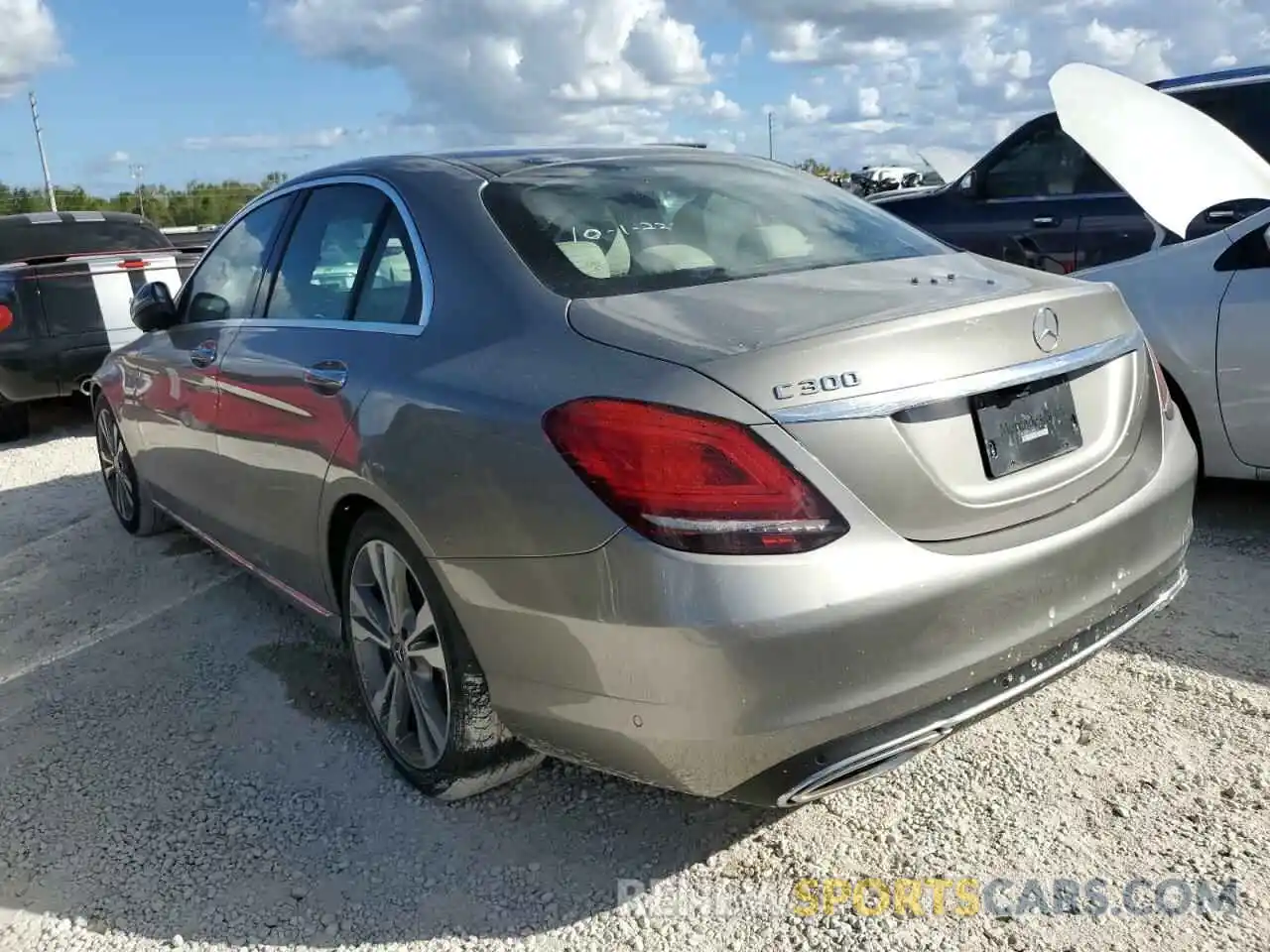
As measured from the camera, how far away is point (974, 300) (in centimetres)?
236

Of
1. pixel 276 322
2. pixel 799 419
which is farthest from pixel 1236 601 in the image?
pixel 276 322

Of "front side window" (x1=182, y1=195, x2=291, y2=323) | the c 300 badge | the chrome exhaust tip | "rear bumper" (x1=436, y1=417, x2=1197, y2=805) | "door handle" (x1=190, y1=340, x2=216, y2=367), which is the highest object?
"front side window" (x1=182, y1=195, x2=291, y2=323)

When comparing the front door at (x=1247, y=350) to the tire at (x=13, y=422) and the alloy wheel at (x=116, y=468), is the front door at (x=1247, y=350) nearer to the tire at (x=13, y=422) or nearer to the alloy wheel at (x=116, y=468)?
the alloy wheel at (x=116, y=468)

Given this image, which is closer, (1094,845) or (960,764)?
(1094,845)

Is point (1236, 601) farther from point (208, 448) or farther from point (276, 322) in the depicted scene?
point (208, 448)

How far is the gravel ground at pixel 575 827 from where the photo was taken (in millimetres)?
2371

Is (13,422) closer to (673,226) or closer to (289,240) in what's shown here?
(289,240)

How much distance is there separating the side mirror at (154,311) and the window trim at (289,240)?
0.12 m

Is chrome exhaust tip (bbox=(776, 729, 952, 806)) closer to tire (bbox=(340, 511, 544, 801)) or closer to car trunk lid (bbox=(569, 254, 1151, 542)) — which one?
car trunk lid (bbox=(569, 254, 1151, 542))

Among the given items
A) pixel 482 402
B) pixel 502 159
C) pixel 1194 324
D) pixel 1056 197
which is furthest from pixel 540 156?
pixel 1056 197

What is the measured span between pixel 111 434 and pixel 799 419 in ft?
14.3

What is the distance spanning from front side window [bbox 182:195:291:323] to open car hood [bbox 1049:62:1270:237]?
359 cm

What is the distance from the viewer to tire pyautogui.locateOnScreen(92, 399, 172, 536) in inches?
200

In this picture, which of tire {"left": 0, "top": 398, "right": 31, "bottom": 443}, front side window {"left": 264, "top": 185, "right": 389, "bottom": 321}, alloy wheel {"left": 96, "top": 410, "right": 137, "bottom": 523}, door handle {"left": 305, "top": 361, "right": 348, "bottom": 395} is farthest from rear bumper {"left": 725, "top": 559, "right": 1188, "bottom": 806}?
tire {"left": 0, "top": 398, "right": 31, "bottom": 443}
